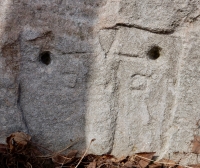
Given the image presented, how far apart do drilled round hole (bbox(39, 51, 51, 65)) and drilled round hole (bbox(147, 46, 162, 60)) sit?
356 mm

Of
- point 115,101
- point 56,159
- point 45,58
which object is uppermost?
point 45,58

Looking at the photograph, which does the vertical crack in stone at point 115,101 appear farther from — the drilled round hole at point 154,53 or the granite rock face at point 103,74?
the drilled round hole at point 154,53

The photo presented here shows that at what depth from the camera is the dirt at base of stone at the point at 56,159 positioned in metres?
1.27

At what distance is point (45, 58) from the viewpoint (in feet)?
4.21

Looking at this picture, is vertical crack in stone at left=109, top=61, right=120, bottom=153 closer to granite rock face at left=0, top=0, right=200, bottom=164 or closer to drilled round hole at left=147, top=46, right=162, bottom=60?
granite rock face at left=0, top=0, right=200, bottom=164

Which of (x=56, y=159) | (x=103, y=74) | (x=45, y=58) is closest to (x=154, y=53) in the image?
(x=103, y=74)

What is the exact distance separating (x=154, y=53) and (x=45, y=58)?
0.39m

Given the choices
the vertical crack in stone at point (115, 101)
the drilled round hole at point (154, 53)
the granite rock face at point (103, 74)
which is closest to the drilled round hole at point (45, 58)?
the granite rock face at point (103, 74)

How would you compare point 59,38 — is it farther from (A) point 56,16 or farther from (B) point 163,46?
(B) point 163,46

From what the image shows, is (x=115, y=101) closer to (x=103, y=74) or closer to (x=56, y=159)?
(x=103, y=74)

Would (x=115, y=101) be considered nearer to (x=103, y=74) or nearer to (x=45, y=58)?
(x=103, y=74)

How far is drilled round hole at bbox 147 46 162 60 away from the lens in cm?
127

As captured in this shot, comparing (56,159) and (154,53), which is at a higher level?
(154,53)

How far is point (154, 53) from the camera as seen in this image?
4.22 ft
